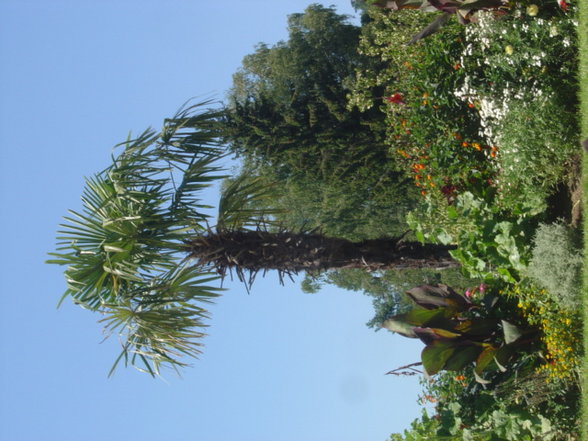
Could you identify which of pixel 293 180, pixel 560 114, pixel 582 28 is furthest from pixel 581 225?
pixel 293 180

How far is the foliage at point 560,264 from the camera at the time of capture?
5.36 metres

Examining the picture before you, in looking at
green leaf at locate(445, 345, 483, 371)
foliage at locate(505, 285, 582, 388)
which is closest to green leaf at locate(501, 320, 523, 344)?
foliage at locate(505, 285, 582, 388)

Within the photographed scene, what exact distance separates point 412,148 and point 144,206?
6.31 meters

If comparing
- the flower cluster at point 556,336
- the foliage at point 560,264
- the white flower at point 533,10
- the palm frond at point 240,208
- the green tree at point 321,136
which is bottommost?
the flower cluster at point 556,336

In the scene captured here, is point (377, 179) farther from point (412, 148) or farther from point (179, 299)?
point (179, 299)

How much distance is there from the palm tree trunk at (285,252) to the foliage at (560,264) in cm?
180

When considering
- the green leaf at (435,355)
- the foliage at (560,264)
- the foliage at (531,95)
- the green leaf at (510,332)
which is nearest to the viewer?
the foliage at (560,264)

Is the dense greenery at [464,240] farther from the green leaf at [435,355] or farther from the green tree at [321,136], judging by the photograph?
the green tree at [321,136]

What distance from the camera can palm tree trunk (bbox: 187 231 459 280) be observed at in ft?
21.2

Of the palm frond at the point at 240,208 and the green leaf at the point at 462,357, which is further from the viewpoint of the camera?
the palm frond at the point at 240,208

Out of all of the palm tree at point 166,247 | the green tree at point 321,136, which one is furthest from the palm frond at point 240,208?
the green tree at point 321,136

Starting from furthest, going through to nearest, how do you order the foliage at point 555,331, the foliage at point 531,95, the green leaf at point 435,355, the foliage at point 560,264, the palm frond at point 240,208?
the palm frond at point 240,208, the green leaf at point 435,355, the foliage at point 531,95, the foliage at point 555,331, the foliage at point 560,264

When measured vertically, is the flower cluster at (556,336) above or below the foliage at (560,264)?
below

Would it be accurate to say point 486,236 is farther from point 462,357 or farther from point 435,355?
point 435,355
